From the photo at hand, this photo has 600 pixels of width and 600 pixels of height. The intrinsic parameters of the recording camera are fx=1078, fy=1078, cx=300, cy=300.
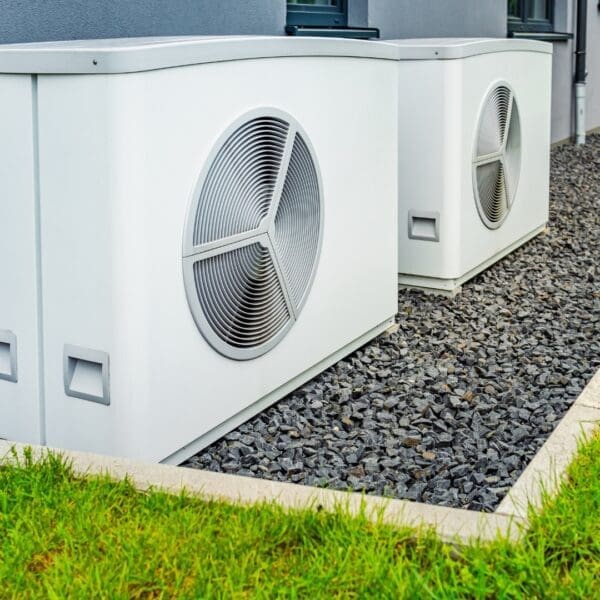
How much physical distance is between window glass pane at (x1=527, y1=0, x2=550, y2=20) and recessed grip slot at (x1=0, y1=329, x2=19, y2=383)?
362 inches

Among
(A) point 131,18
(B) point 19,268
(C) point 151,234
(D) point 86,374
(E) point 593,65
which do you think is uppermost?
(E) point 593,65

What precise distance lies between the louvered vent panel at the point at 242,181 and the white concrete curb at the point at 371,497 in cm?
Answer: 75

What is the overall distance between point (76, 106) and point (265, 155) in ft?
2.51

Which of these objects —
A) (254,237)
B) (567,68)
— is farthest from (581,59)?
(254,237)

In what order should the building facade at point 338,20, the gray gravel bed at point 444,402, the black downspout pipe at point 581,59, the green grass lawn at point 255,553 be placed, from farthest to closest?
the black downspout pipe at point 581,59, the building facade at point 338,20, the gray gravel bed at point 444,402, the green grass lawn at point 255,553

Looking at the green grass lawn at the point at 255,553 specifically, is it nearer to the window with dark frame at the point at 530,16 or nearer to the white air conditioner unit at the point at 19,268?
the white air conditioner unit at the point at 19,268

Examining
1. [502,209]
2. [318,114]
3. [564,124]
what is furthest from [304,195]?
[564,124]

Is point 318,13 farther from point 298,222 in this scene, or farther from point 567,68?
point 567,68

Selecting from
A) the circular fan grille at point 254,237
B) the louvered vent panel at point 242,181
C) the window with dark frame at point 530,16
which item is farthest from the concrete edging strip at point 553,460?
the window with dark frame at point 530,16

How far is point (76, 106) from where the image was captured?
8.90 feet

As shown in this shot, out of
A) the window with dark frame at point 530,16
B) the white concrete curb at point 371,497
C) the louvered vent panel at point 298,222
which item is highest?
the window with dark frame at point 530,16

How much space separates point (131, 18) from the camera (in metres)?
4.39

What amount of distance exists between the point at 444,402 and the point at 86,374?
138cm

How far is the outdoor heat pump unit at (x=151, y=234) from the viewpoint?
8.93ft
